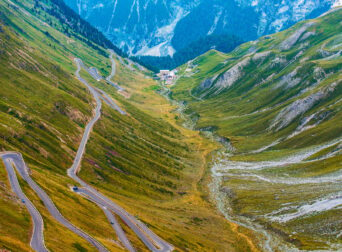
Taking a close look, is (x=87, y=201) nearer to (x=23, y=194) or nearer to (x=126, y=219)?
(x=126, y=219)

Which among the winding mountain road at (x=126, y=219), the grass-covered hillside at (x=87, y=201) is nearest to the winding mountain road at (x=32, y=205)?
the grass-covered hillside at (x=87, y=201)

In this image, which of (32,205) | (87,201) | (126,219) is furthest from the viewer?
(87,201)

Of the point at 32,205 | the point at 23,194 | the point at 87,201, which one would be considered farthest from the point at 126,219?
the point at 23,194

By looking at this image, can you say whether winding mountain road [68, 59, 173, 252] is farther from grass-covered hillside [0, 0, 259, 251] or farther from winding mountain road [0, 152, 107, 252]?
winding mountain road [0, 152, 107, 252]

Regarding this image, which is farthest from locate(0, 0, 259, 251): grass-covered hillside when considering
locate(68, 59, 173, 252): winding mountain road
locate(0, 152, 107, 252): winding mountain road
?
locate(68, 59, 173, 252): winding mountain road

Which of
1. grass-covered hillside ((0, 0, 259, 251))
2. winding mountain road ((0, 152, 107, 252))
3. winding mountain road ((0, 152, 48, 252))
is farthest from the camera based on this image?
grass-covered hillside ((0, 0, 259, 251))

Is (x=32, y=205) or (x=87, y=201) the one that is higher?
(x=87, y=201)

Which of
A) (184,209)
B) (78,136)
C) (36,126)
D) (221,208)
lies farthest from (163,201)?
(36,126)

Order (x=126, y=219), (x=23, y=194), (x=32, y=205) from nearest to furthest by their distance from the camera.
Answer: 1. (x=32, y=205)
2. (x=23, y=194)
3. (x=126, y=219)

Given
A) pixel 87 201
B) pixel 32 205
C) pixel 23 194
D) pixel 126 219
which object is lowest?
pixel 32 205

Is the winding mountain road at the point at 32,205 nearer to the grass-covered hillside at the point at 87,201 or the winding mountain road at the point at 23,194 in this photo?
the winding mountain road at the point at 23,194

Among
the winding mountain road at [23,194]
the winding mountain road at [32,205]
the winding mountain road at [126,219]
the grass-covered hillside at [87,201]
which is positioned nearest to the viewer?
the winding mountain road at [23,194]

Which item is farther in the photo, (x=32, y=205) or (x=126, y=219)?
(x=126, y=219)
